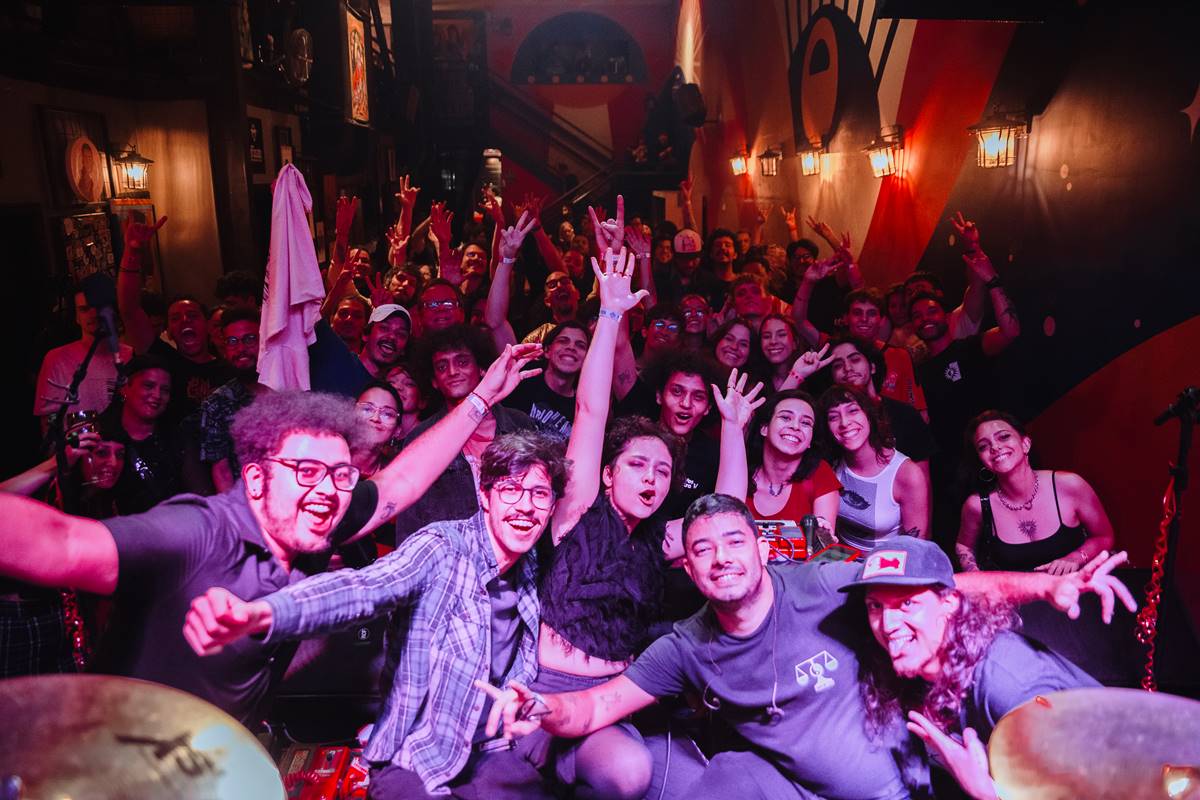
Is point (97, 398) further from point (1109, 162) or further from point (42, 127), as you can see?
point (1109, 162)

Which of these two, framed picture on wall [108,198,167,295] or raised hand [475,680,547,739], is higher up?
framed picture on wall [108,198,167,295]

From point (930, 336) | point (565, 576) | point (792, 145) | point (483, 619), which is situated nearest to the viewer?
point (483, 619)

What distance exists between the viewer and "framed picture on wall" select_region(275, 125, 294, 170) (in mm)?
9312

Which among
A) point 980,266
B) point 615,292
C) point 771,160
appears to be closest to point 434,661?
point 615,292

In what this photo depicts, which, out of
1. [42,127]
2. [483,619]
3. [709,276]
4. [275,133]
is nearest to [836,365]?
[483,619]

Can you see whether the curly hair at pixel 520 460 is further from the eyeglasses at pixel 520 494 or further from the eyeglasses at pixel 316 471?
the eyeglasses at pixel 316 471

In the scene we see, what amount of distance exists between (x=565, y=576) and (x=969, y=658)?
104 cm

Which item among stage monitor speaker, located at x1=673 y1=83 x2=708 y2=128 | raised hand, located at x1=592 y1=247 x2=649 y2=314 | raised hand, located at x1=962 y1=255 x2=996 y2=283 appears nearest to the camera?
raised hand, located at x1=592 y1=247 x2=649 y2=314

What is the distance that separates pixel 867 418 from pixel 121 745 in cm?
272

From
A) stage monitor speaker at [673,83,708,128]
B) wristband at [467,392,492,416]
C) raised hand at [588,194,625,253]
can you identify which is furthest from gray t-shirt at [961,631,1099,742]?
stage monitor speaker at [673,83,708,128]

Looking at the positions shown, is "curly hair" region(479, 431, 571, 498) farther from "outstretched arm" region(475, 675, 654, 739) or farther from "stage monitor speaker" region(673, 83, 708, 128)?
"stage monitor speaker" region(673, 83, 708, 128)

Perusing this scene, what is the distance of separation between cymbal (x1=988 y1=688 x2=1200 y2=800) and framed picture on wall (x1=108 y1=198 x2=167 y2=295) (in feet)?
22.7

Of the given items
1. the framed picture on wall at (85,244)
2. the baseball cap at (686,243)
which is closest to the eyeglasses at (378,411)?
the framed picture on wall at (85,244)

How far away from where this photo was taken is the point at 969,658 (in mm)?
1916
